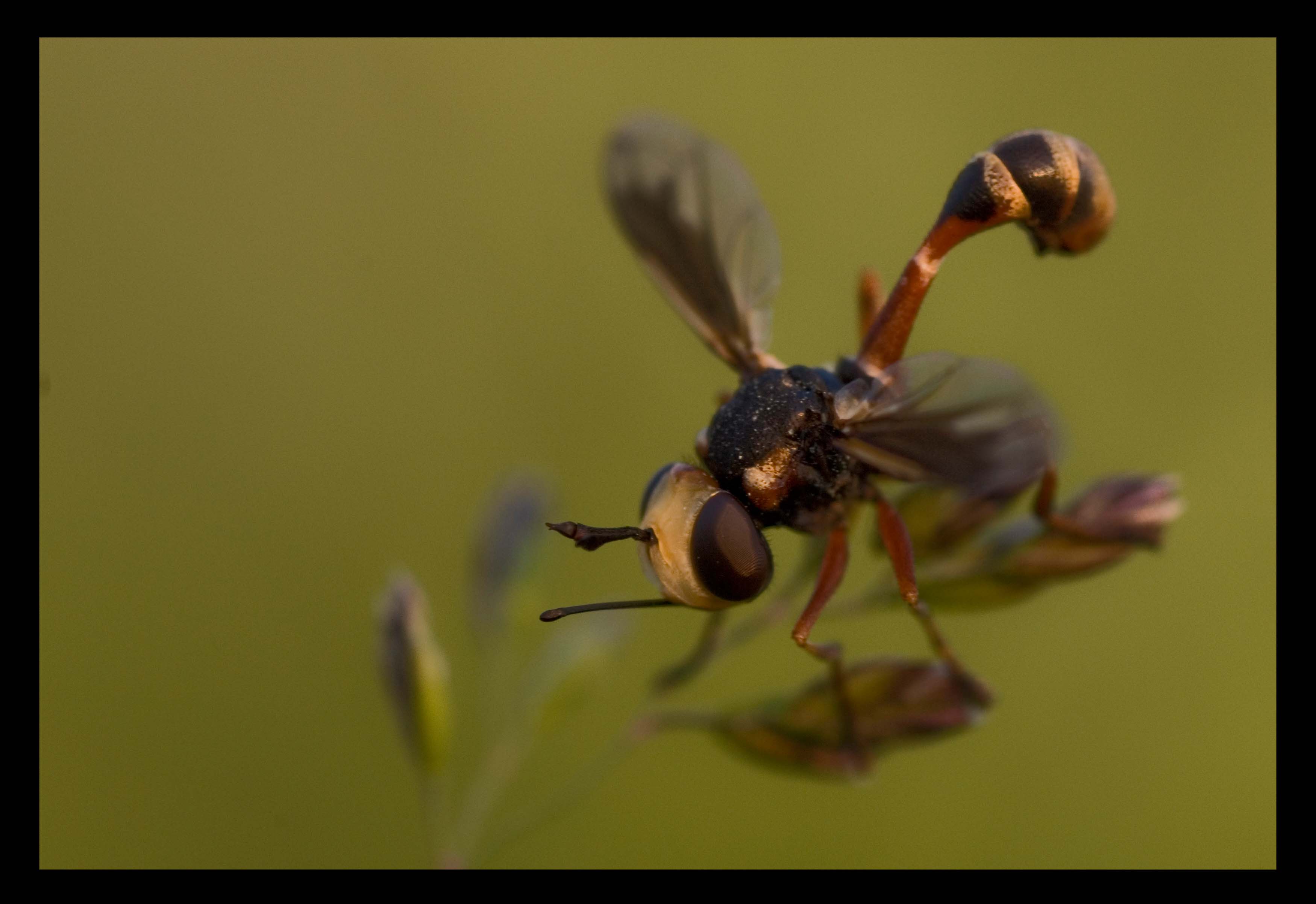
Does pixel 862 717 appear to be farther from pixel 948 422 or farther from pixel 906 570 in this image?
pixel 948 422

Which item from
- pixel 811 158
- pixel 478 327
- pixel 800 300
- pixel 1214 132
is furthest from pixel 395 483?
pixel 1214 132

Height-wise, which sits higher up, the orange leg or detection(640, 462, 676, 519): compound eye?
detection(640, 462, 676, 519): compound eye

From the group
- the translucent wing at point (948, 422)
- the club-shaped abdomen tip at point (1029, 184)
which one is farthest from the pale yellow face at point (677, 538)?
the club-shaped abdomen tip at point (1029, 184)

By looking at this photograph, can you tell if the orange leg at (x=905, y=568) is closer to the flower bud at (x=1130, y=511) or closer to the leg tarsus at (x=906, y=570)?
the leg tarsus at (x=906, y=570)

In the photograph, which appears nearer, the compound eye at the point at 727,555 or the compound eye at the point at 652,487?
the compound eye at the point at 727,555

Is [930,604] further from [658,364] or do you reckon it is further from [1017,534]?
[658,364]

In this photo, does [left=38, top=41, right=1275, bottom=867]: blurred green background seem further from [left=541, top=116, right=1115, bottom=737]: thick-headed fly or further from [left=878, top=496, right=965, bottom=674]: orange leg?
[left=878, top=496, right=965, bottom=674]: orange leg

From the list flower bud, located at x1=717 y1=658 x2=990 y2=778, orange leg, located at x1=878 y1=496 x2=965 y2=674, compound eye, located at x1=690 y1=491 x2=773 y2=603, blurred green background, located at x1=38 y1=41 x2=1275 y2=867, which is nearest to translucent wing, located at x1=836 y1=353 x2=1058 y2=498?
orange leg, located at x1=878 y1=496 x2=965 y2=674
